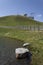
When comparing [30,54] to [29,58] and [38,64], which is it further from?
[38,64]

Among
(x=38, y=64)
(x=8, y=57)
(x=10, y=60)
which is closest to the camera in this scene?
(x=38, y=64)

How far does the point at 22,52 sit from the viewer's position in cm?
3169

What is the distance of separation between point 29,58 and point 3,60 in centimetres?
485

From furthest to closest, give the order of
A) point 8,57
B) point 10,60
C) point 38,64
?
point 8,57 < point 10,60 < point 38,64

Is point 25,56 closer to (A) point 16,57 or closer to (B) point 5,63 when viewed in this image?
(A) point 16,57

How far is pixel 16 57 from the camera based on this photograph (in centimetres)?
3130

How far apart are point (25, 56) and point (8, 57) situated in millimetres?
3204

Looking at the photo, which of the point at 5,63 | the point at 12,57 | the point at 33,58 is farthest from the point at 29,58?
the point at 5,63

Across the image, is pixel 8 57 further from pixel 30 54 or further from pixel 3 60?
pixel 30 54

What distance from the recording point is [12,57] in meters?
31.7

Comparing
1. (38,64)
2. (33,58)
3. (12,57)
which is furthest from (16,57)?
(38,64)

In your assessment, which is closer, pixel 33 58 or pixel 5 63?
pixel 5 63

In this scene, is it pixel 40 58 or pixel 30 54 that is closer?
pixel 40 58

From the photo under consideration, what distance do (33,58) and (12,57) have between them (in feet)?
13.1
